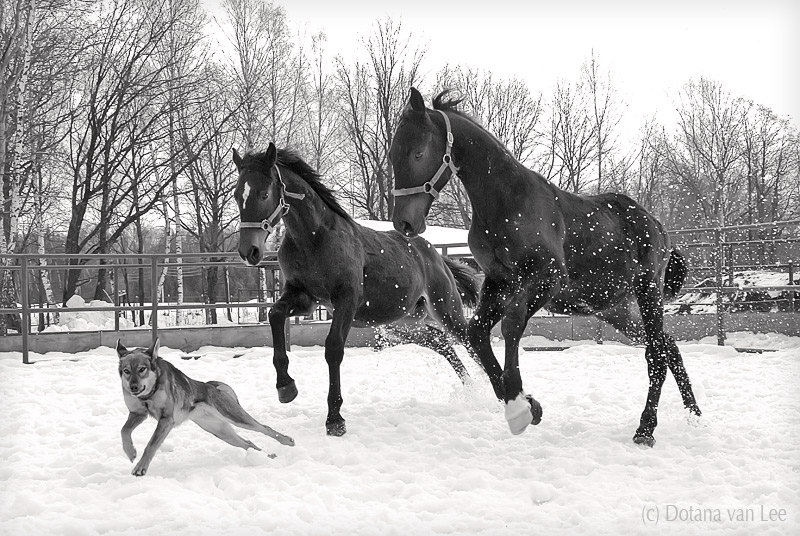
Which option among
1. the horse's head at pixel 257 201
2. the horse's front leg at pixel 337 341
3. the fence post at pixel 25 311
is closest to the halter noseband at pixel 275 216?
the horse's head at pixel 257 201

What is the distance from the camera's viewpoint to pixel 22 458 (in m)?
4.24

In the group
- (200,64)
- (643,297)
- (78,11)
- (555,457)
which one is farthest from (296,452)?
(200,64)

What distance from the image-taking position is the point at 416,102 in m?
4.37

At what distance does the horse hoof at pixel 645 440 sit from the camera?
181 inches

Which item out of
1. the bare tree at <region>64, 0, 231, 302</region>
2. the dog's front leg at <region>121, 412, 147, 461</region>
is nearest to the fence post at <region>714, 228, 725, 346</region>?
the dog's front leg at <region>121, 412, 147, 461</region>

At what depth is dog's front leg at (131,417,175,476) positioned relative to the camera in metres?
3.89

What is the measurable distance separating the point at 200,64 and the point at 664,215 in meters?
24.1

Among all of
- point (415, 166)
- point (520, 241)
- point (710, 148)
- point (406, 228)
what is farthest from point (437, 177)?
point (710, 148)

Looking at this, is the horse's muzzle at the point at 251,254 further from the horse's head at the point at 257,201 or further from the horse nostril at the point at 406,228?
the horse nostril at the point at 406,228

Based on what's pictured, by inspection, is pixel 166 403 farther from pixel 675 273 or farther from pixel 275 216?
pixel 675 273

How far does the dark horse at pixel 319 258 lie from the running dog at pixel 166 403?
677mm

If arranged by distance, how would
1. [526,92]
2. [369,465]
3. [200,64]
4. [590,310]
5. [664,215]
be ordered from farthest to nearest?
[664,215] < [526,92] < [200,64] < [590,310] < [369,465]

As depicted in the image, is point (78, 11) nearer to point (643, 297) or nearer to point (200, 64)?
point (200, 64)

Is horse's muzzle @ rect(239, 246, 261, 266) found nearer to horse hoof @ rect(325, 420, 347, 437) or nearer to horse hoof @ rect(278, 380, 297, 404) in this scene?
horse hoof @ rect(278, 380, 297, 404)
